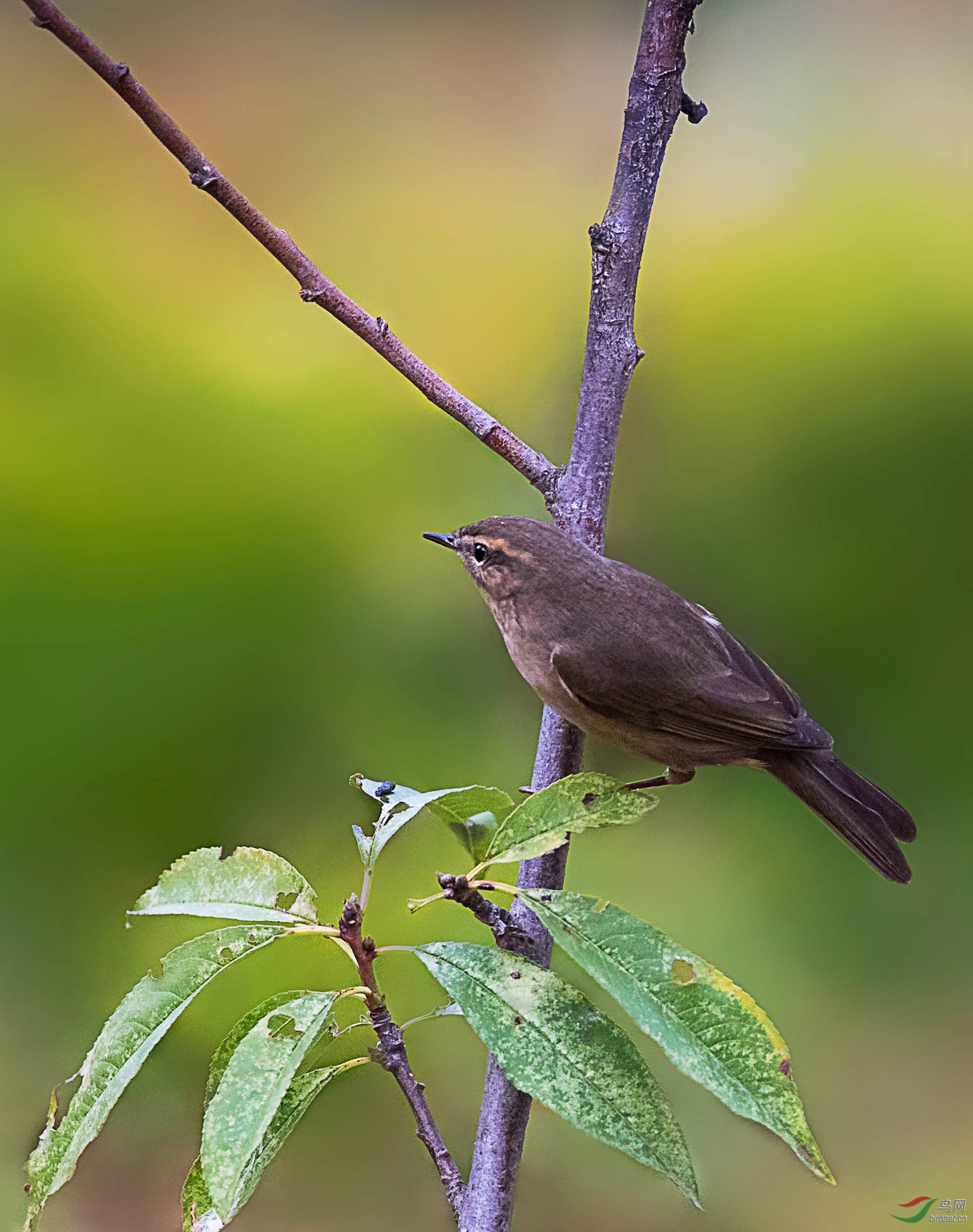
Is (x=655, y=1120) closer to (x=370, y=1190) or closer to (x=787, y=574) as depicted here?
(x=370, y=1190)

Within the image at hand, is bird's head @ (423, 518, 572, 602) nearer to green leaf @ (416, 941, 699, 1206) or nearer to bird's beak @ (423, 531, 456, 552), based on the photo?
bird's beak @ (423, 531, 456, 552)

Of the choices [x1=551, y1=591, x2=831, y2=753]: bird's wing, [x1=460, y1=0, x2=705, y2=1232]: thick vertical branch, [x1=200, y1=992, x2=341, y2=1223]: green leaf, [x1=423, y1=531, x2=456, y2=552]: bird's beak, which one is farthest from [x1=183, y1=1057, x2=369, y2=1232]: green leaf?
[x1=423, y1=531, x2=456, y2=552]: bird's beak

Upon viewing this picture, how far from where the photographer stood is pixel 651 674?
896 millimetres

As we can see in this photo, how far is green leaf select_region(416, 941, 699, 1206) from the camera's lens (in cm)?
45

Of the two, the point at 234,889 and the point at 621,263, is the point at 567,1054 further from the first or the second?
the point at 621,263

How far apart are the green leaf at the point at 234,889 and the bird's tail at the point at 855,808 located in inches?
21.3

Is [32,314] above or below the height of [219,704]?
above

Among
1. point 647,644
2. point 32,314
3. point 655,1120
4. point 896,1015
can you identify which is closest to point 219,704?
point 32,314

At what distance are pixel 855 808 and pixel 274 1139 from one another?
0.57 m

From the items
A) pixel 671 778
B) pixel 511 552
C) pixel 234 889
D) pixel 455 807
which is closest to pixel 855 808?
pixel 671 778

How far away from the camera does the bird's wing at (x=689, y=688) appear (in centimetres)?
86

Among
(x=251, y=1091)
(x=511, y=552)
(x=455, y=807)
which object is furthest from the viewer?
(x=511, y=552)

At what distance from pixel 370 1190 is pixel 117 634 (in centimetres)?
82

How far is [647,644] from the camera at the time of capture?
2.97 feet
